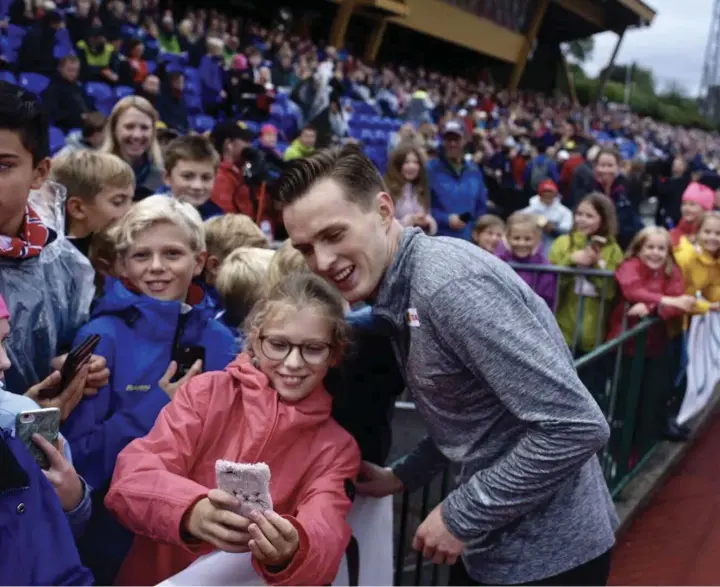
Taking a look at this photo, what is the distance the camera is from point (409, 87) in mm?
22188

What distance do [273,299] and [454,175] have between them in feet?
17.7

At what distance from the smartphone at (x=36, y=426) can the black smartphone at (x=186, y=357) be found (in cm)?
71

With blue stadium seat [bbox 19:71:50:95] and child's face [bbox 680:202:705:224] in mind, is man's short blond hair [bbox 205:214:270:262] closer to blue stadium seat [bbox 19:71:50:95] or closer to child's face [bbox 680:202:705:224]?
child's face [bbox 680:202:705:224]

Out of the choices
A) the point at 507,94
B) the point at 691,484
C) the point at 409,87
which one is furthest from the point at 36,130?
the point at 507,94

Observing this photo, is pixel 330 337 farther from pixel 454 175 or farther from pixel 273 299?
pixel 454 175

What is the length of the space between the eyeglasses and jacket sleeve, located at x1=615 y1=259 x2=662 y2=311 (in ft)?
10.8

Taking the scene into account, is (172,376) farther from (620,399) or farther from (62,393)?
(620,399)

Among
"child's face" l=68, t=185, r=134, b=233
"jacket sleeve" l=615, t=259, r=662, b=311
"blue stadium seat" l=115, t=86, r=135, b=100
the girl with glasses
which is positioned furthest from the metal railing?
"blue stadium seat" l=115, t=86, r=135, b=100

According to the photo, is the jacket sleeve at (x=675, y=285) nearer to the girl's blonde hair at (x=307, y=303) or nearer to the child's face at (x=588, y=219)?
the child's face at (x=588, y=219)

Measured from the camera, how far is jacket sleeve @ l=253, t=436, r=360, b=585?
156cm

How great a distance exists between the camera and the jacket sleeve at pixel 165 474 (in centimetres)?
158

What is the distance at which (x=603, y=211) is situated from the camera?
521 centimetres

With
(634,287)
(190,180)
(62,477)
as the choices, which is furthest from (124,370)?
(634,287)

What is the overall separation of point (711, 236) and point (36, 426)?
482cm
